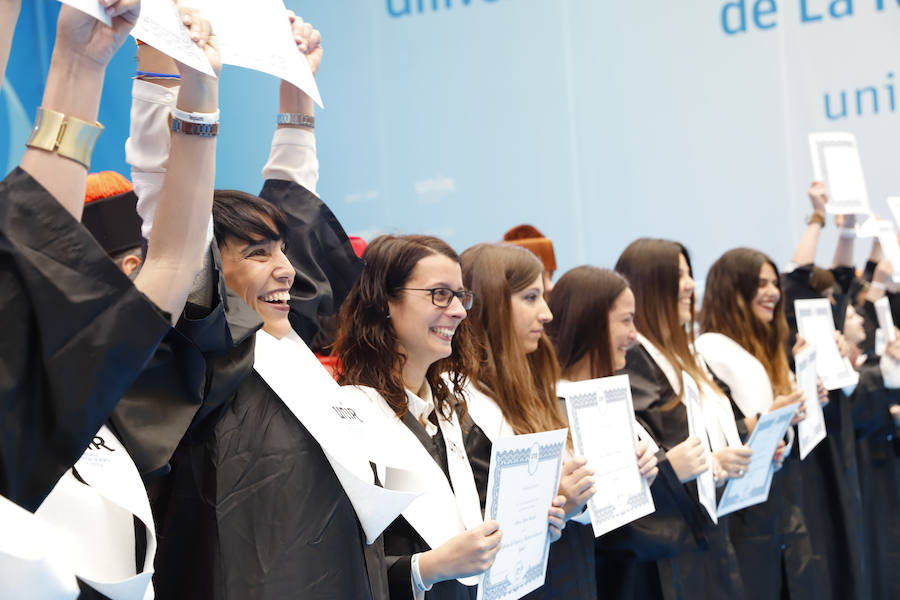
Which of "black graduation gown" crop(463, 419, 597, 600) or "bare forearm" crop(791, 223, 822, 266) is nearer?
"black graduation gown" crop(463, 419, 597, 600)

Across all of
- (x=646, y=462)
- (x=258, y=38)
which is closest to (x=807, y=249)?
(x=646, y=462)

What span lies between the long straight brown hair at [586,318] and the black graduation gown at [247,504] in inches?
62.3

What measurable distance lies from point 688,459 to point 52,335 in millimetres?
2283

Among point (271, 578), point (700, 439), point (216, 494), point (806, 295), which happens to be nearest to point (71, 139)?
point (216, 494)

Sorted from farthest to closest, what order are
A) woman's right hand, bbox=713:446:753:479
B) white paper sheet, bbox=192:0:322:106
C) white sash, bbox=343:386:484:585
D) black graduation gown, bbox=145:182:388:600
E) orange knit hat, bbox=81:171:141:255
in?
woman's right hand, bbox=713:446:753:479
orange knit hat, bbox=81:171:141:255
white sash, bbox=343:386:484:585
black graduation gown, bbox=145:182:388:600
white paper sheet, bbox=192:0:322:106

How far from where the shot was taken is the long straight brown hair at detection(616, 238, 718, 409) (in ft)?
11.6

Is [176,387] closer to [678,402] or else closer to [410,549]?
[410,549]

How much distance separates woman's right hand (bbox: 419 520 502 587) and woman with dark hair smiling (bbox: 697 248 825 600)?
6.74ft

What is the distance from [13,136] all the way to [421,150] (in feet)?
7.80

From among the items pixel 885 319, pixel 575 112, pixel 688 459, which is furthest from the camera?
pixel 575 112

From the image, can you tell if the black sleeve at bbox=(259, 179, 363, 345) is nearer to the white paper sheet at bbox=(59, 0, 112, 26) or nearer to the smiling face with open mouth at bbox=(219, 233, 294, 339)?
the smiling face with open mouth at bbox=(219, 233, 294, 339)

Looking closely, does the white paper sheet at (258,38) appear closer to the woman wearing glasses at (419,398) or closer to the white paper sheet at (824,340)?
the woman wearing glasses at (419,398)

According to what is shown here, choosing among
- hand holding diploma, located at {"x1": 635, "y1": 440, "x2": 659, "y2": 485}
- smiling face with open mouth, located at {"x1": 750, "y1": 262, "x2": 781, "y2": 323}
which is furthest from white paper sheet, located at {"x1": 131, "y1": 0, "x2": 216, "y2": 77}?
smiling face with open mouth, located at {"x1": 750, "y1": 262, "x2": 781, "y2": 323}

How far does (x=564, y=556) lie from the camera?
2.71m
